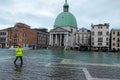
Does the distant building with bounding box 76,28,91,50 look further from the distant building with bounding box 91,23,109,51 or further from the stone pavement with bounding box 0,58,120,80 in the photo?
the stone pavement with bounding box 0,58,120,80

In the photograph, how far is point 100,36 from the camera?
170m

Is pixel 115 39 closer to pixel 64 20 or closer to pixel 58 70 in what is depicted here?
pixel 64 20

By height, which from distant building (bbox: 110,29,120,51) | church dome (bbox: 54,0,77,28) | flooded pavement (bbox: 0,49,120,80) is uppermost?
church dome (bbox: 54,0,77,28)

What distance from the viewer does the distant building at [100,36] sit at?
167 metres

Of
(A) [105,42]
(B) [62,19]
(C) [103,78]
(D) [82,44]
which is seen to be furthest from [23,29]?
(C) [103,78]

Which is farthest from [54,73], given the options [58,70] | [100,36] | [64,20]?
[64,20]

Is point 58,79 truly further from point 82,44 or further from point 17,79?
point 82,44

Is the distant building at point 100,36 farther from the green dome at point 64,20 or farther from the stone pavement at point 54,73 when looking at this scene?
the stone pavement at point 54,73

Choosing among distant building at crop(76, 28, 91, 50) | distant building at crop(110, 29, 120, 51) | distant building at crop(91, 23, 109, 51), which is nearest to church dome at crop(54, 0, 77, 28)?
distant building at crop(76, 28, 91, 50)

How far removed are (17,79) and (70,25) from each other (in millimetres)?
182712

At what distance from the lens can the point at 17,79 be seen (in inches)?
612

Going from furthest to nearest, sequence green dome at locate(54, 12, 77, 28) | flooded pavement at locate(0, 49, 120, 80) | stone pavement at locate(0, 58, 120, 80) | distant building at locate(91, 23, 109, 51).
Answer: green dome at locate(54, 12, 77, 28) → distant building at locate(91, 23, 109, 51) → flooded pavement at locate(0, 49, 120, 80) → stone pavement at locate(0, 58, 120, 80)

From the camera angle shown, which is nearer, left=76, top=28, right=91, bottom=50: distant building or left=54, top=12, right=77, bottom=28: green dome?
left=76, top=28, right=91, bottom=50: distant building

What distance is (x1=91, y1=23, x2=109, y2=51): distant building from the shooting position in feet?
546
